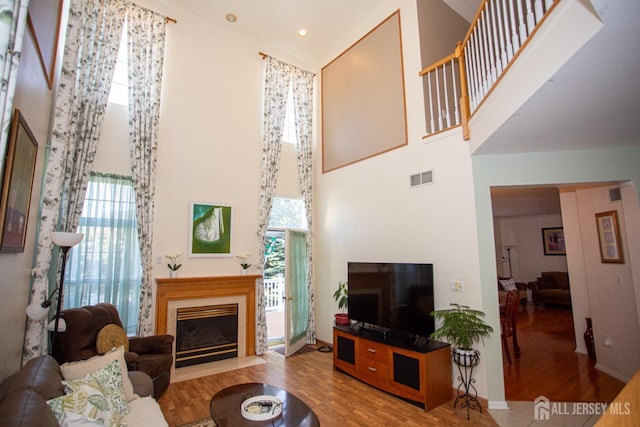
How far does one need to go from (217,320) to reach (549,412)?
4341 millimetres

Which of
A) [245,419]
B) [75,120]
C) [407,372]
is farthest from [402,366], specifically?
[75,120]

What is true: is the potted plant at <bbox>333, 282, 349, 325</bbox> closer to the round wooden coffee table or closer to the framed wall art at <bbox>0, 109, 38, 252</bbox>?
the round wooden coffee table

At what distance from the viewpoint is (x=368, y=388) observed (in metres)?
3.77

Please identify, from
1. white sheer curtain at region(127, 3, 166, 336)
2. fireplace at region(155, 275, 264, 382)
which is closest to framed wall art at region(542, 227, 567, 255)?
fireplace at region(155, 275, 264, 382)

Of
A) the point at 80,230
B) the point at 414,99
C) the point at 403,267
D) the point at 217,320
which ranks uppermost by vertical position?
the point at 414,99

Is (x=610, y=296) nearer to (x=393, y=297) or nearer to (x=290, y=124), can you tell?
(x=393, y=297)

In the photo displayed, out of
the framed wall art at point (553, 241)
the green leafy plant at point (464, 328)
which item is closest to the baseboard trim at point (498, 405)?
the green leafy plant at point (464, 328)

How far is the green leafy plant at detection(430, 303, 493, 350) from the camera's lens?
10.5 ft

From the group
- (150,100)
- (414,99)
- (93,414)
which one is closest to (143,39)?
(150,100)

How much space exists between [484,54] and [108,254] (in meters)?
5.21

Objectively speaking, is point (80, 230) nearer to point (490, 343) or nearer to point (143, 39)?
point (143, 39)

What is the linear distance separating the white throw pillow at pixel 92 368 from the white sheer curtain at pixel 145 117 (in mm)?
1681

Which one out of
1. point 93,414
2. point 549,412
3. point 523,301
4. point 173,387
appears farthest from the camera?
point 523,301

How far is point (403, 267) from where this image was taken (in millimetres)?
3883
